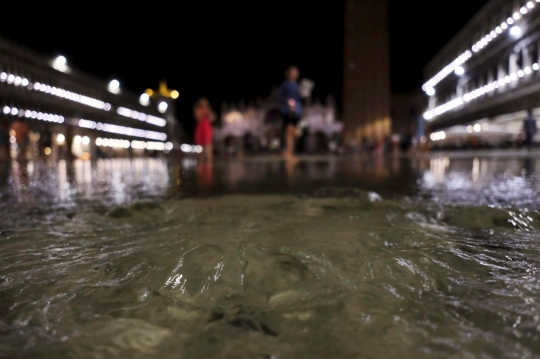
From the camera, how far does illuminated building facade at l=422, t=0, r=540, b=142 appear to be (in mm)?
16625

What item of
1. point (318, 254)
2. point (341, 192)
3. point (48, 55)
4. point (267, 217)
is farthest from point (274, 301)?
point (48, 55)

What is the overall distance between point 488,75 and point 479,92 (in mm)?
1957

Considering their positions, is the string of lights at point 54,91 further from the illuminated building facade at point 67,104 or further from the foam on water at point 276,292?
the foam on water at point 276,292

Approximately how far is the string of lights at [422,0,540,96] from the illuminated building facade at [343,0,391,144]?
4173 mm

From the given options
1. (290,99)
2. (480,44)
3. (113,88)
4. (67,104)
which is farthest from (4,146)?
(113,88)

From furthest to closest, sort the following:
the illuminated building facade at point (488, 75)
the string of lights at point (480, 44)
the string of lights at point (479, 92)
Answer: the string of lights at point (479, 92) → the illuminated building facade at point (488, 75) → the string of lights at point (480, 44)

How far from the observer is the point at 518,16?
16.6 meters

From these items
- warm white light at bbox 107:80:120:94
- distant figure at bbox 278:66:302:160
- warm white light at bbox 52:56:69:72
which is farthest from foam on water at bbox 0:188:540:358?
warm white light at bbox 107:80:120:94

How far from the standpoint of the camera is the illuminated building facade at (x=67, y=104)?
87.2 feet

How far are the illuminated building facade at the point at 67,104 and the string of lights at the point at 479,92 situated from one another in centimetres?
1570

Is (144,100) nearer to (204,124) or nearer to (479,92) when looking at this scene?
(479,92)

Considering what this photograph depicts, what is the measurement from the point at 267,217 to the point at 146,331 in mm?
988

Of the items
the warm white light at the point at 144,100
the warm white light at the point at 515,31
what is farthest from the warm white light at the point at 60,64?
the warm white light at the point at 515,31

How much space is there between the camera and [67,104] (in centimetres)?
3469
